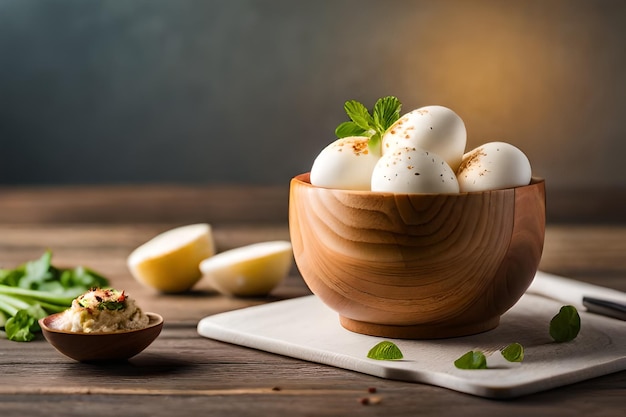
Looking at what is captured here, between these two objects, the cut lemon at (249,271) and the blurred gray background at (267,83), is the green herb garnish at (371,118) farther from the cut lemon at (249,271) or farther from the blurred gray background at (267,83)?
the blurred gray background at (267,83)

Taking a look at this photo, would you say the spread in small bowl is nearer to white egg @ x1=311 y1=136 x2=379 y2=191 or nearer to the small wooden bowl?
the small wooden bowl

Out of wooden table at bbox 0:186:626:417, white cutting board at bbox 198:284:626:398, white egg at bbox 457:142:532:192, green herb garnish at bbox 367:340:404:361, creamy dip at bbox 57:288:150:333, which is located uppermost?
white egg at bbox 457:142:532:192

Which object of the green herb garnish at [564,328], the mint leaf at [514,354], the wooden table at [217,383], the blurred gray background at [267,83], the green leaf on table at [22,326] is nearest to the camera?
the wooden table at [217,383]

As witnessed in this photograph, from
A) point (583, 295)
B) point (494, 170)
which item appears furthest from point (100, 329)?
point (583, 295)

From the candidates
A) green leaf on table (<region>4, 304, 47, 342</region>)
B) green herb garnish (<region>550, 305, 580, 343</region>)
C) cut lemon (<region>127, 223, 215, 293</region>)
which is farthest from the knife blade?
green leaf on table (<region>4, 304, 47, 342</region>)

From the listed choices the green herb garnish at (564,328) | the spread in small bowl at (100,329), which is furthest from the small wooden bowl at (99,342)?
the green herb garnish at (564,328)

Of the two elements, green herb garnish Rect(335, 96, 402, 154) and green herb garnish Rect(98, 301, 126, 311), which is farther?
green herb garnish Rect(335, 96, 402, 154)

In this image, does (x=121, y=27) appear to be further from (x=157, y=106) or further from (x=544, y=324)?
(x=544, y=324)

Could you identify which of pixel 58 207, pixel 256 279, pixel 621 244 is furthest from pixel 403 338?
pixel 58 207
